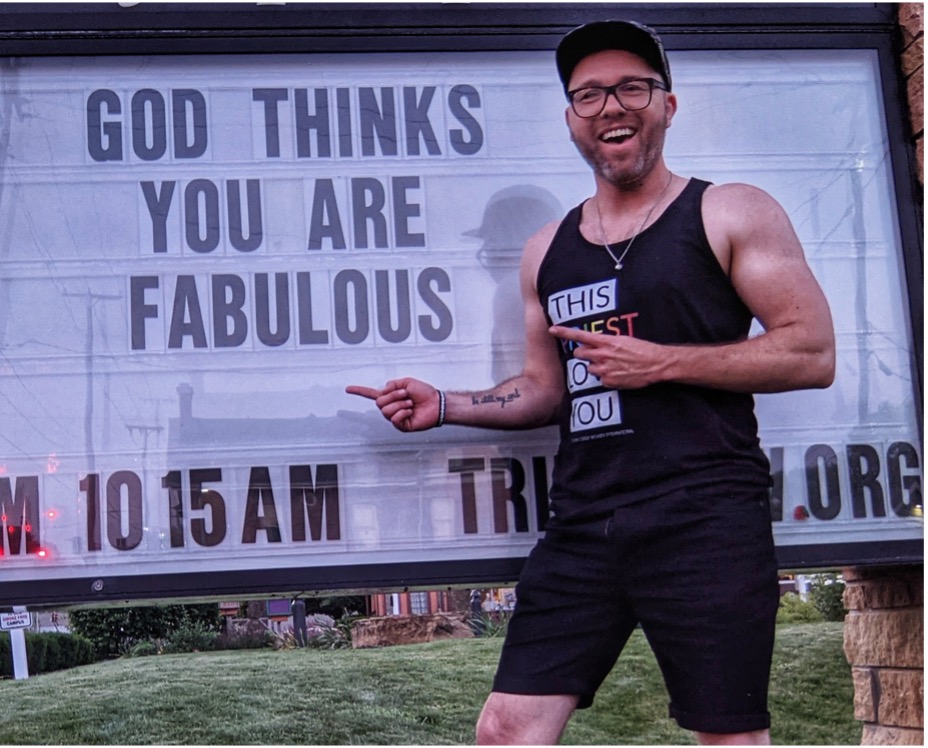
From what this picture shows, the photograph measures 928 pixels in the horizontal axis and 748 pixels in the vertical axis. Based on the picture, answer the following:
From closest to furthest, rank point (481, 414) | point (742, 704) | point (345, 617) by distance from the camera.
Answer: point (742, 704) < point (481, 414) < point (345, 617)

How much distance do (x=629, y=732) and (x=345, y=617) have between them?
4.21m

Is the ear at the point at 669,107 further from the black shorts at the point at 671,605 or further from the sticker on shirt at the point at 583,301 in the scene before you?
the black shorts at the point at 671,605

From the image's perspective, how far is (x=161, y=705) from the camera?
6434 mm

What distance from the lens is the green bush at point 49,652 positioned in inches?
361

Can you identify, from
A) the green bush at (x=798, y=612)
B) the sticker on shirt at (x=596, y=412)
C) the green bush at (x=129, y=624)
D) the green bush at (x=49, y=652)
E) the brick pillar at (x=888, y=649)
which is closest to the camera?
the sticker on shirt at (x=596, y=412)

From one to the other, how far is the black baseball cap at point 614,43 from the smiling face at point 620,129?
20 mm

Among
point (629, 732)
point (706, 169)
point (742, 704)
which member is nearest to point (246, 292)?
point (706, 169)

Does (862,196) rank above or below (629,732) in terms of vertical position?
above

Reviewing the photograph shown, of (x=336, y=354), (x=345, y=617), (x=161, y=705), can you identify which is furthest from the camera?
(x=345, y=617)

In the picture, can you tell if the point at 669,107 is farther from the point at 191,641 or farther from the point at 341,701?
the point at 191,641

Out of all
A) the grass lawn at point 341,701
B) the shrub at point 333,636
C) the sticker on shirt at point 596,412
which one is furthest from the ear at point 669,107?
the shrub at point 333,636

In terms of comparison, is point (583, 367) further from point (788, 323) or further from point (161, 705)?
point (161, 705)

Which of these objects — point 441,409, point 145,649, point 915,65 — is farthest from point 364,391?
point 145,649

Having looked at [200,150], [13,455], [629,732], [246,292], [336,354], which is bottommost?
[629,732]
